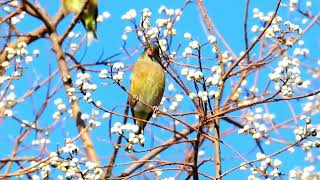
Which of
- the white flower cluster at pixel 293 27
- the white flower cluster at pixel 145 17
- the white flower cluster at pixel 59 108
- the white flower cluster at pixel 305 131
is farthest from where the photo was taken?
the white flower cluster at pixel 59 108

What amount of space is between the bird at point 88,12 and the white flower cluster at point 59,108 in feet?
1.67

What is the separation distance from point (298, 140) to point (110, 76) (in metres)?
0.84

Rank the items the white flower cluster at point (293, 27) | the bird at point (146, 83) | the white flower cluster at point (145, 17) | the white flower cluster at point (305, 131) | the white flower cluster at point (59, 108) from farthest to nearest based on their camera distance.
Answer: the white flower cluster at point (59, 108) → the bird at point (146, 83) → the white flower cluster at point (145, 17) → the white flower cluster at point (293, 27) → the white flower cluster at point (305, 131)

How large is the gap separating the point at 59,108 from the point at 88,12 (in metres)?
0.77

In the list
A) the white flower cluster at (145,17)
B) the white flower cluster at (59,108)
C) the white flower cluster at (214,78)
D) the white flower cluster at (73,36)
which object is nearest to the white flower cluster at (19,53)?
the white flower cluster at (59,108)

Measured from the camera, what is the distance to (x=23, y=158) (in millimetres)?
4625

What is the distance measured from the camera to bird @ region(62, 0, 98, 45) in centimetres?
541

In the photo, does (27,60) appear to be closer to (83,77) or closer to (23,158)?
(23,158)

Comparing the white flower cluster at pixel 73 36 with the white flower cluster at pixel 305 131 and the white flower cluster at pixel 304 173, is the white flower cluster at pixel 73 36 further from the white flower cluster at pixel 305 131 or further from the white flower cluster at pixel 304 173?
the white flower cluster at pixel 305 131

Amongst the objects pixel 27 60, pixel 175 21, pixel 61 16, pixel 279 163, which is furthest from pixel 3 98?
pixel 279 163

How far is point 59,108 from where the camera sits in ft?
17.7

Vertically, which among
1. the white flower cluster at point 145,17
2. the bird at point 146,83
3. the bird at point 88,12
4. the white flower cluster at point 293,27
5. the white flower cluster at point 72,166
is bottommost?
the white flower cluster at point 72,166

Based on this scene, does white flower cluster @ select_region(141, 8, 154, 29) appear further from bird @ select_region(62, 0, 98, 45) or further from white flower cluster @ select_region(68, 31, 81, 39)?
white flower cluster @ select_region(68, 31, 81, 39)

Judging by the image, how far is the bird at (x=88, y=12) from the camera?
5.41 metres
